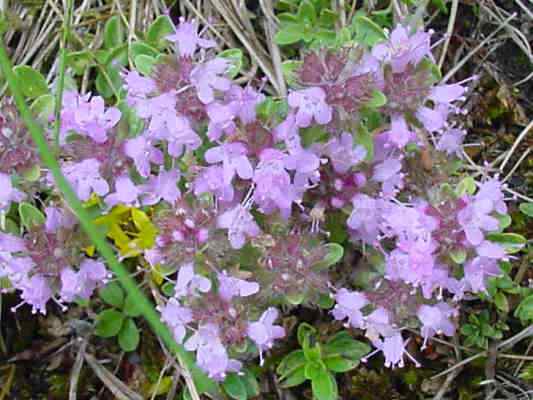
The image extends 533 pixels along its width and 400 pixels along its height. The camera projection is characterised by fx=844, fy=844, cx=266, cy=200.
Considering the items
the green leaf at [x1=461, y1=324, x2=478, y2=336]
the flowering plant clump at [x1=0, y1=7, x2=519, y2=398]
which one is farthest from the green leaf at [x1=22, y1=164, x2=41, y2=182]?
the green leaf at [x1=461, y1=324, x2=478, y2=336]

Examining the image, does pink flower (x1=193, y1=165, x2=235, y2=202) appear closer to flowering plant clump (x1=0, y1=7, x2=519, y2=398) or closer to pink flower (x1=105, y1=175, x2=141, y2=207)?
flowering plant clump (x1=0, y1=7, x2=519, y2=398)

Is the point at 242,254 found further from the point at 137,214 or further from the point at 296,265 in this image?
the point at 137,214

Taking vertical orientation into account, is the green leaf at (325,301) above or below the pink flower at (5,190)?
below

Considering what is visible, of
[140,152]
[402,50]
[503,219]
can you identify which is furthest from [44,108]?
[503,219]

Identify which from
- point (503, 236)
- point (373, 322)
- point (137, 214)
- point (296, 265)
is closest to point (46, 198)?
point (137, 214)

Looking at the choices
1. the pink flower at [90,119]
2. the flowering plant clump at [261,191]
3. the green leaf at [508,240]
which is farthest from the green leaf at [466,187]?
the pink flower at [90,119]

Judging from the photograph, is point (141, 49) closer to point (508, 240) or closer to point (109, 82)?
point (109, 82)

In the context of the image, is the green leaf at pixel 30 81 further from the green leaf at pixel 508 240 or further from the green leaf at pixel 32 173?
the green leaf at pixel 508 240
